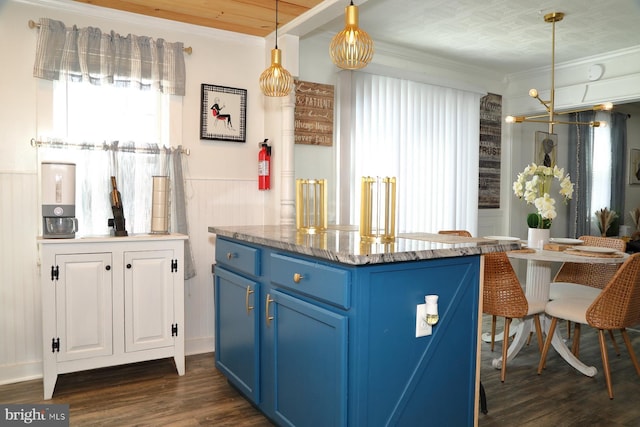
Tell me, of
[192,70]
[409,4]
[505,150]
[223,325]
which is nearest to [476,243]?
[223,325]

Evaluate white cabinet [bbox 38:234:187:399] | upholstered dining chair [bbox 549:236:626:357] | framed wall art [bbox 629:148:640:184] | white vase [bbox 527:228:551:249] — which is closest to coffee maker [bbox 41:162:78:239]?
white cabinet [bbox 38:234:187:399]

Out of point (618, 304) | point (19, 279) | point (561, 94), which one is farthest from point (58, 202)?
point (561, 94)

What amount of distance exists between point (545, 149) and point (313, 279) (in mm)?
5038

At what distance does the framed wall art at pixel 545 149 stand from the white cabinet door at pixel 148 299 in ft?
15.2

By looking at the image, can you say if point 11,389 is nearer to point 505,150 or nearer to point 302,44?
point 302,44

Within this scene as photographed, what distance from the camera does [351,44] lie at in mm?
2145

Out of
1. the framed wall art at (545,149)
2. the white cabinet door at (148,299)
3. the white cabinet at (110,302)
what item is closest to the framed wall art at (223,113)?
the white cabinet at (110,302)

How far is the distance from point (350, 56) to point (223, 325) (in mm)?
1676

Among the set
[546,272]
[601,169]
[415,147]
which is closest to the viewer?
[546,272]

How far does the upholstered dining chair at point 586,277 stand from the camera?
358cm

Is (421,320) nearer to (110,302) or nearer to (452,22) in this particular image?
(110,302)

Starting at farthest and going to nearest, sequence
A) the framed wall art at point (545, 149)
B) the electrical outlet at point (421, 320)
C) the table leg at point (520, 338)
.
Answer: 1. the framed wall art at point (545, 149)
2. the table leg at point (520, 338)
3. the electrical outlet at point (421, 320)

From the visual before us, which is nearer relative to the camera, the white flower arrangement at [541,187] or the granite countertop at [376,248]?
the granite countertop at [376,248]

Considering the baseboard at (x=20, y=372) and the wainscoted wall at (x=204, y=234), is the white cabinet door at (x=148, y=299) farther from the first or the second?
the baseboard at (x=20, y=372)
